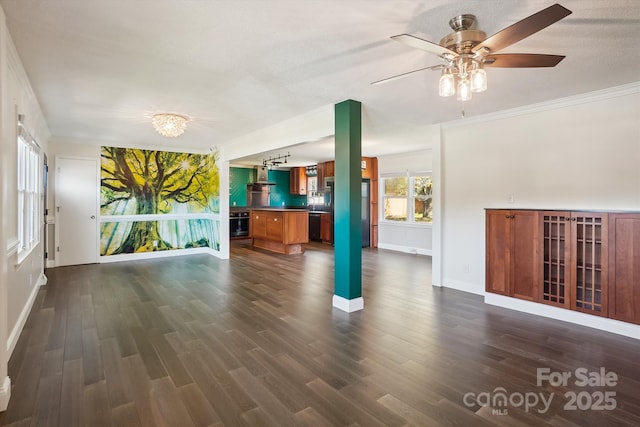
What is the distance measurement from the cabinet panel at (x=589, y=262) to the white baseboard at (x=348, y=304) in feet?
7.39

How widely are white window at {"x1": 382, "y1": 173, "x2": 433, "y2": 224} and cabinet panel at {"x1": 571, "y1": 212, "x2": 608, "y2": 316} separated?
4.13m

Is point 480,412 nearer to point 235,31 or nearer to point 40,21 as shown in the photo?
point 235,31

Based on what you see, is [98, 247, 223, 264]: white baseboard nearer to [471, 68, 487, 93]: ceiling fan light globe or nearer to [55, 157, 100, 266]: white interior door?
[55, 157, 100, 266]: white interior door

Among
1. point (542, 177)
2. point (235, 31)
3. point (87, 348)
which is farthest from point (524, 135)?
point (87, 348)

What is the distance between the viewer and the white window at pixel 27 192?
133 inches

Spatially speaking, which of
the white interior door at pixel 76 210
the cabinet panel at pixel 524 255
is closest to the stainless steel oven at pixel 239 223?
the white interior door at pixel 76 210

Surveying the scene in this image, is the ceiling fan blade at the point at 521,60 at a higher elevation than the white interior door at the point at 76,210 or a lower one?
higher

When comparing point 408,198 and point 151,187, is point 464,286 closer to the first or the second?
point 408,198

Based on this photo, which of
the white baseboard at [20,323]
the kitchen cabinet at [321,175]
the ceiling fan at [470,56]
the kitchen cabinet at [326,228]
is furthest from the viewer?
the kitchen cabinet at [321,175]

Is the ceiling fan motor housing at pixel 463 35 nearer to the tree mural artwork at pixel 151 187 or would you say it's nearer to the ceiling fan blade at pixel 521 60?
the ceiling fan blade at pixel 521 60

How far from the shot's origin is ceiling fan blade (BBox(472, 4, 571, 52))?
4.91ft

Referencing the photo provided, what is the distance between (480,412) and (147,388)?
2170 mm

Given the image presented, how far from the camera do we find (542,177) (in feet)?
12.7

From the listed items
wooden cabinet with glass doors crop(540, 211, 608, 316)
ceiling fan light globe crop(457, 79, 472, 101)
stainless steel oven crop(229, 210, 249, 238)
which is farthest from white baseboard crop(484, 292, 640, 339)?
stainless steel oven crop(229, 210, 249, 238)
